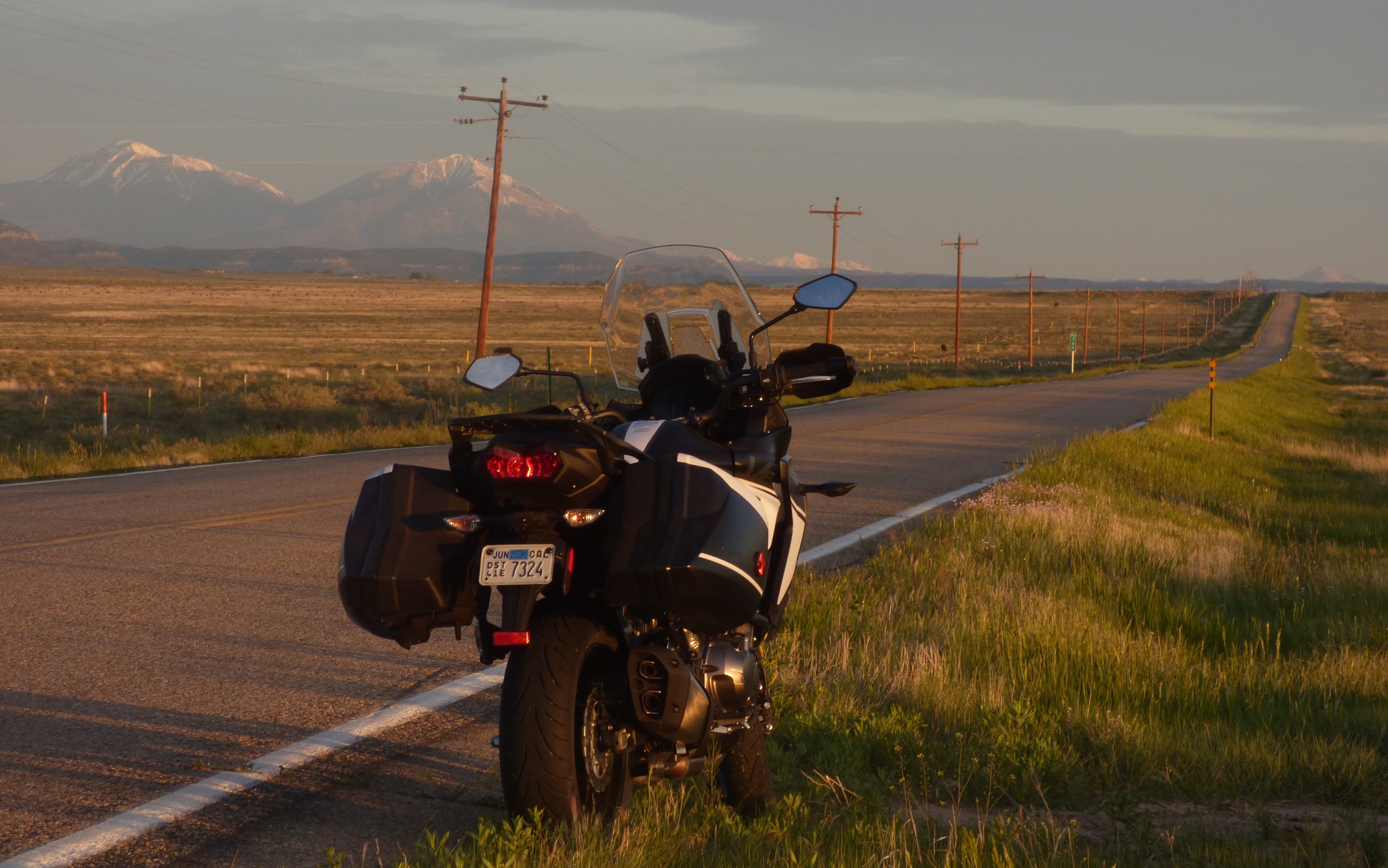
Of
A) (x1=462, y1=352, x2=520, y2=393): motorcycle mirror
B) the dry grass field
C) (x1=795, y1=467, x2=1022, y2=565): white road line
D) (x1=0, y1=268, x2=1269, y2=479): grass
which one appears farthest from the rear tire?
the dry grass field

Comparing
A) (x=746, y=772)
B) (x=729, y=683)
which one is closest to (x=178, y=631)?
(x=746, y=772)

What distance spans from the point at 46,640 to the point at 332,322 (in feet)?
313

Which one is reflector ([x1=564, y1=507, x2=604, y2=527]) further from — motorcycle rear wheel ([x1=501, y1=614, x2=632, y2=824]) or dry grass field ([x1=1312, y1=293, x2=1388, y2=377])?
dry grass field ([x1=1312, y1=293, x2=1388, y2=377])

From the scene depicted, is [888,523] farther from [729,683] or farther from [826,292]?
[729,683]

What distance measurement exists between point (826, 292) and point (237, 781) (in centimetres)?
266

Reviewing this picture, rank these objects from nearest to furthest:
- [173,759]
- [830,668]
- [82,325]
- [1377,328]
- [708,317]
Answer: [173,759], [708,317], [830,668], [82,325], [1377,328]

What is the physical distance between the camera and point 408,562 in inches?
139

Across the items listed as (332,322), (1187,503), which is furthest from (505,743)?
(332,322)

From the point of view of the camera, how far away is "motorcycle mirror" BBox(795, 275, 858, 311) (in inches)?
165

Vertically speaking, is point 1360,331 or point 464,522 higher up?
point 1360,331

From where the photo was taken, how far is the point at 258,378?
42219 millimetres

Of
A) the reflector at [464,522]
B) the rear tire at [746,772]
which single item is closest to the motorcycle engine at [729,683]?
the rear tire at [746,772]

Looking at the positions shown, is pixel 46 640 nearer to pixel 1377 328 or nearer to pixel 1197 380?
pixel 1197 380

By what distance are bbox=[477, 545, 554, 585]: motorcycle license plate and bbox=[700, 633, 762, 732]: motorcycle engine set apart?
684 millimetres
